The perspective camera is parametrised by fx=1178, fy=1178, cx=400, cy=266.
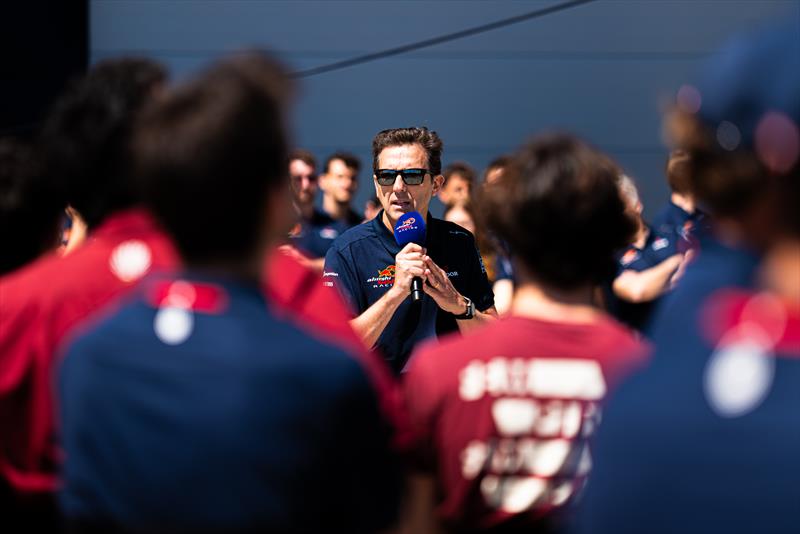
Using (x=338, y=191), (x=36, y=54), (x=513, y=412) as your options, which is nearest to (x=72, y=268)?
(x=513, y=412)

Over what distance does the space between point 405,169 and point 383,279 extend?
0.49 metres

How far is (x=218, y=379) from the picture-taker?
1646 millimetres

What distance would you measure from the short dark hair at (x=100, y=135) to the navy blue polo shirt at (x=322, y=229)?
14.5 feet

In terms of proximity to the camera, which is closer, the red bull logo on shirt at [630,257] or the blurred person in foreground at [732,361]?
the blurred person in foreground at [732,361]

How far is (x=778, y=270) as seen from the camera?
1.38 m

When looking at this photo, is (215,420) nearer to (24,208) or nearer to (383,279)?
(24,208)

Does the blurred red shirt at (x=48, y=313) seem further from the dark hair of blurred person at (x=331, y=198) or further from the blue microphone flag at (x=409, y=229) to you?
the dark hair of blurred person at (x=331, y=198)

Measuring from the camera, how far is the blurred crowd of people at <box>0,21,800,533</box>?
136cm

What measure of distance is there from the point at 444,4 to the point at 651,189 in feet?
7.43

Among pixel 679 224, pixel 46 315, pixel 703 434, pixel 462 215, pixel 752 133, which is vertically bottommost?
pixel 703 434

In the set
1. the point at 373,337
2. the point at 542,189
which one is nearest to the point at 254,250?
the point at 542,189

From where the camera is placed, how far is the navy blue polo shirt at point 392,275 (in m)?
4.62

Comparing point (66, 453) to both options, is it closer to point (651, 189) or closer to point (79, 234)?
point (79, 234)

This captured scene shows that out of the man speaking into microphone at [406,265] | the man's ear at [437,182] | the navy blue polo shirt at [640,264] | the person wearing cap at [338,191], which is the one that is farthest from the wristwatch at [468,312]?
the person wearing cap at [338,191]
